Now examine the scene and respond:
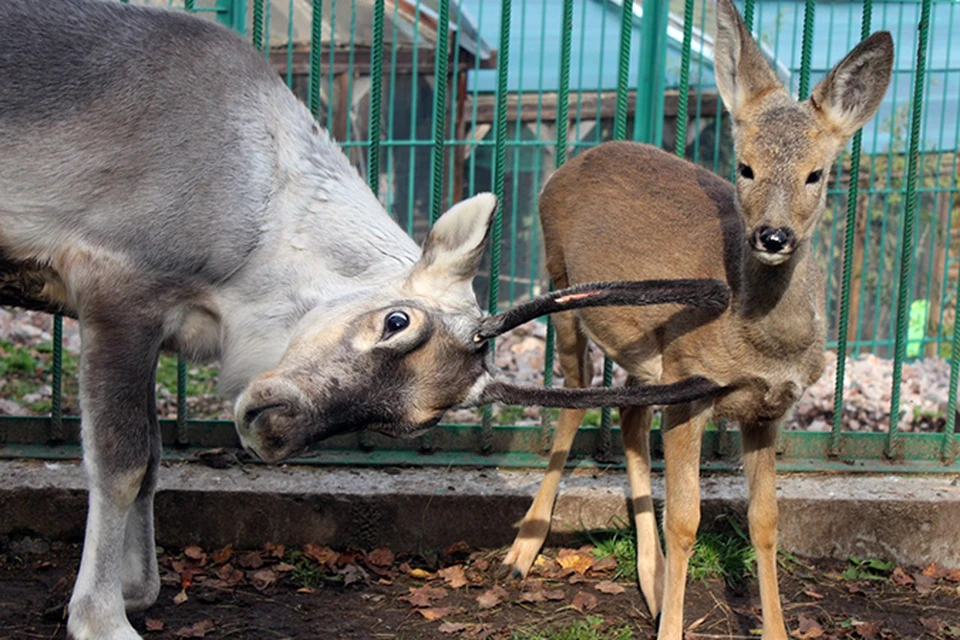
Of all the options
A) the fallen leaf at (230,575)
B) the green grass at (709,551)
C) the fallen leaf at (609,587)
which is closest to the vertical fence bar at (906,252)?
the green grass at (709,551)

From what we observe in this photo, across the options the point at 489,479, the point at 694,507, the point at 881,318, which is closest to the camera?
the point at 694,507

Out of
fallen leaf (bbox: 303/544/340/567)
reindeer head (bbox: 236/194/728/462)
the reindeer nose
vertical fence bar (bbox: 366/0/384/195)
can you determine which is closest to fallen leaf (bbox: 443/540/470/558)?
fallen leaf (bbox: 303/544/340/567)

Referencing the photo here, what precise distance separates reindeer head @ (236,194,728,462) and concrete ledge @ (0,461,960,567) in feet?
5.50

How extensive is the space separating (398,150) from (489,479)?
4.35m

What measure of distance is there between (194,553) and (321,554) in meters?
0.57

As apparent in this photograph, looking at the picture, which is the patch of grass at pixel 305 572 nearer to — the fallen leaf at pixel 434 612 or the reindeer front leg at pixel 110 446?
the fallen leaf at pixel 434 612

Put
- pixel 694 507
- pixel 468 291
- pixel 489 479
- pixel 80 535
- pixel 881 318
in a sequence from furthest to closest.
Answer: pixel 881 318, pixel 489 479, pixel 80 535, pixel 694 507, pixel 468 291

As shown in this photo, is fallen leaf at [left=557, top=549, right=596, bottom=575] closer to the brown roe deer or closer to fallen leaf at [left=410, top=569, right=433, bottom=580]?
the brown roe deer

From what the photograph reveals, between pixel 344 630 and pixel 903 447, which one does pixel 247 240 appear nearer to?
pixel 344 630

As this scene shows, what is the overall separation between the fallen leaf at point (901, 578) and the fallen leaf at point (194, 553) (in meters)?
3.12

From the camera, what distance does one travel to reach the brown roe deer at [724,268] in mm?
4516

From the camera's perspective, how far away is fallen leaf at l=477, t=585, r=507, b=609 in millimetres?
5414

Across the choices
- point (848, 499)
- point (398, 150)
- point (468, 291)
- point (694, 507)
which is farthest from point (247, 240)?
point (398, 150)

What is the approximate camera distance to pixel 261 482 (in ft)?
19.7
